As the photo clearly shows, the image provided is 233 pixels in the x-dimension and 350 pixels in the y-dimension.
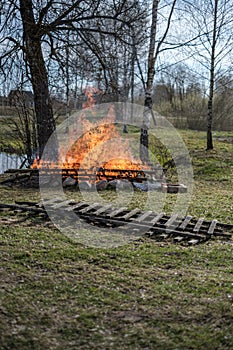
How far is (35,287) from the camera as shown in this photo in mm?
4004

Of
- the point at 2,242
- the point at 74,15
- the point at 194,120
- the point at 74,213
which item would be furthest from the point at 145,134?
the point at 194,120

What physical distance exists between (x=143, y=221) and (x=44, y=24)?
5.25m

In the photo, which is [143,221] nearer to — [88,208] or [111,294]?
[88,208]

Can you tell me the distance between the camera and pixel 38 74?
351 inches

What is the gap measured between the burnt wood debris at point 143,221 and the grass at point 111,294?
30 cm

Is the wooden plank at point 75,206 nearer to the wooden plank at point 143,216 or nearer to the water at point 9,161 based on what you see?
the wooden plank at point 143,216

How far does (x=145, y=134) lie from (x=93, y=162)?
229cm

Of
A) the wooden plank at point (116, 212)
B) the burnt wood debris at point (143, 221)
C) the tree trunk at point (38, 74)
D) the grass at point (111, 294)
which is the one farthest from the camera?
the tree trunk at point (38, 74)

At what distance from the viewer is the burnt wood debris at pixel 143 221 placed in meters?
5.98

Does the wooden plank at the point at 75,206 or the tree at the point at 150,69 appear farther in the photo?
the tree at the point at 150,69

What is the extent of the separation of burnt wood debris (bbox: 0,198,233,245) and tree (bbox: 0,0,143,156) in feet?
11.5

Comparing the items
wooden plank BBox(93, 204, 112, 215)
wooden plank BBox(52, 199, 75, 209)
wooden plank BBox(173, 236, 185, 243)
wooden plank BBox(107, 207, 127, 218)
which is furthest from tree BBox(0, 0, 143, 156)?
wooden plank BBox(173, 236, 185, 243)

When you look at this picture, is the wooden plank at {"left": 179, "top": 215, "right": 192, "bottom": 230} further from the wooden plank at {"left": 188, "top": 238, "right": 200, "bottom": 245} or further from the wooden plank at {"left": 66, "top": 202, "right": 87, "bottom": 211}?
the wooden plank at {"left": 66, "top": 202, "right": 87, "bottom": 211}

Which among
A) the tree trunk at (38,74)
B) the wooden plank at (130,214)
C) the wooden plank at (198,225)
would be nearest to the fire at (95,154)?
the tree trunk at (38,74)
